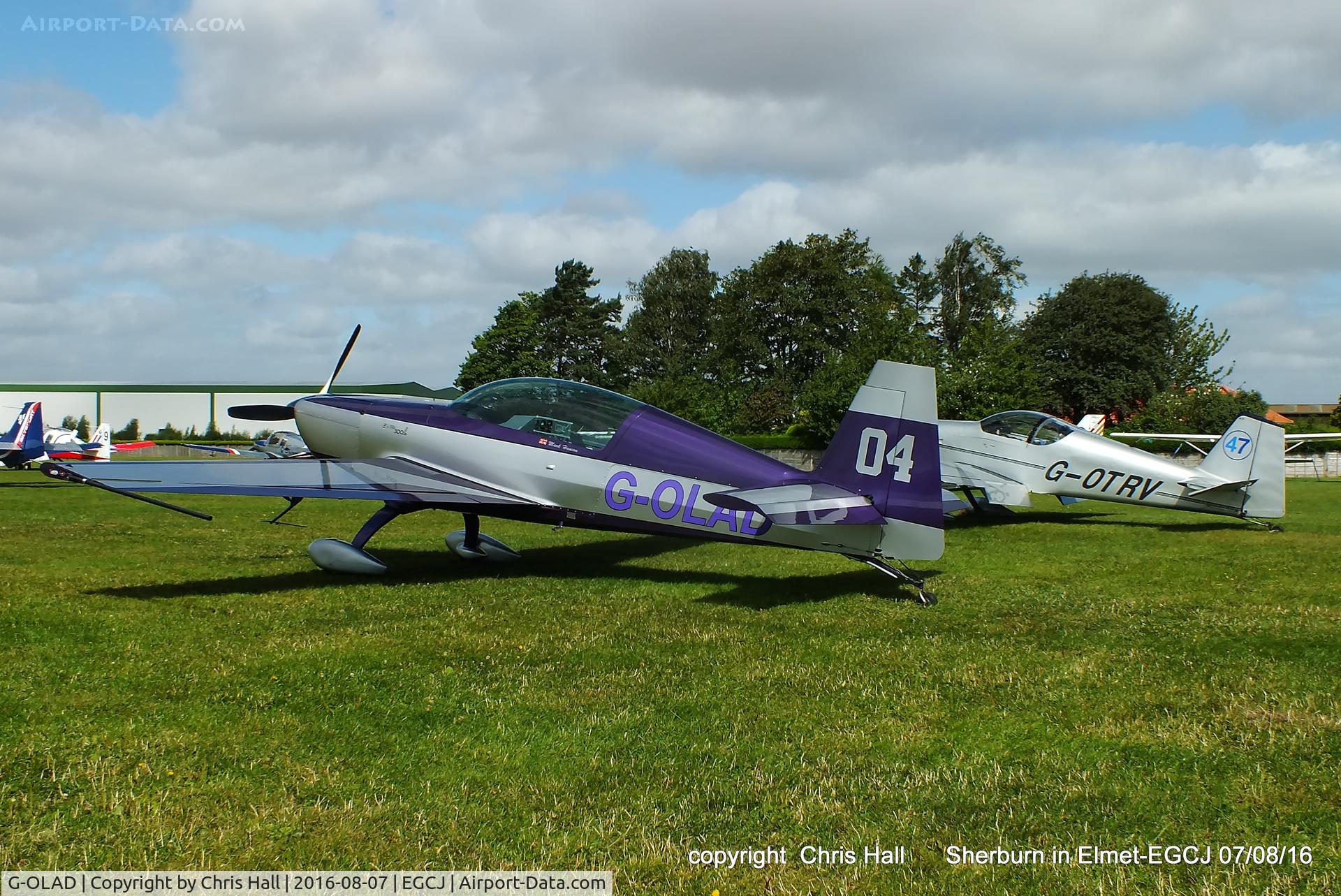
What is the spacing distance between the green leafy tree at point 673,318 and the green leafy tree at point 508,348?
20.5 ft

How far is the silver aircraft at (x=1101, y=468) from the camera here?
13383 millimetres

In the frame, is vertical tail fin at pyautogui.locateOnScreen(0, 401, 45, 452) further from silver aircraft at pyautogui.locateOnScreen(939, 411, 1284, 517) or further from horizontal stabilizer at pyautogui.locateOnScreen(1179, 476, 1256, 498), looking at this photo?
horizontal stabilizer at pyautogui.locateOnScreen(1179, 476, 1256, 498)

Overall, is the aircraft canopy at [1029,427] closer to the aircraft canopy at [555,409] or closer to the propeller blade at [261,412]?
the aircraft canopy at [555,409]

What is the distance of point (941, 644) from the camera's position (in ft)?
19.1

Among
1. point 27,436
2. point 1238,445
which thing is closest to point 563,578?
point 1238,445

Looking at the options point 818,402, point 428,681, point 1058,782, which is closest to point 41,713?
point 428,681

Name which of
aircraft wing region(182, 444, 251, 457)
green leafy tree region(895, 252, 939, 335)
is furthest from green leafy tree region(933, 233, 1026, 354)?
aircraft wing region(182, 444, 251, 457)

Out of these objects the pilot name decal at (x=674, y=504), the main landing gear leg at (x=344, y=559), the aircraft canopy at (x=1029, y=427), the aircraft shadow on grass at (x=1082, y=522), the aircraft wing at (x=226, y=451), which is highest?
the aircraft canopy at (x=1029, y=427)

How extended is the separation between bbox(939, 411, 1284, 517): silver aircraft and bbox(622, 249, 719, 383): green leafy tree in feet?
154

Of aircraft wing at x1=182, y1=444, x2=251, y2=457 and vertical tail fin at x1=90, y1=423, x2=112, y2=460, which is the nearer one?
aircraft wing at x1=182, y1=444, x2=251, y2=457

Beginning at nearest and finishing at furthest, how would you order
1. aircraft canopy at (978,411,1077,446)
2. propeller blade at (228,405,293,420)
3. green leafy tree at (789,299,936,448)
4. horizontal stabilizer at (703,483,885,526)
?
horizontal stabilizer at (703,483,885,526), propeller blade at (228,405,293,420), aircraft canopy at (978,411,1077,446), green leafy tree at (789,299,936,448)

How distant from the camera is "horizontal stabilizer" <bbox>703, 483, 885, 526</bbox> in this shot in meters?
6.66
